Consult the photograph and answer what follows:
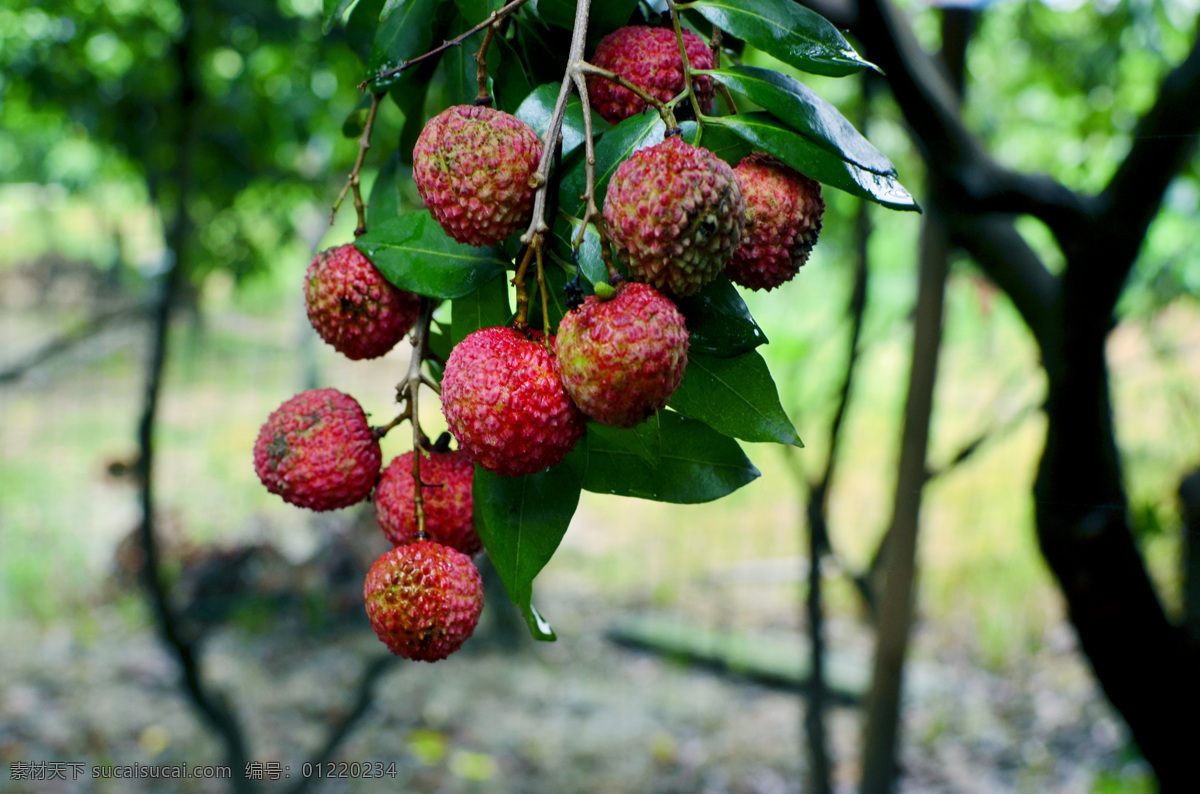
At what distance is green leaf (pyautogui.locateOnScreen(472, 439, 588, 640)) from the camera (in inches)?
18.6

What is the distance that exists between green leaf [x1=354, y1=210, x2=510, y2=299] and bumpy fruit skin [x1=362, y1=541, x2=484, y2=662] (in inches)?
5.8

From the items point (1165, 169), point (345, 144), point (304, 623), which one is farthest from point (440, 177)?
point (304, 623)

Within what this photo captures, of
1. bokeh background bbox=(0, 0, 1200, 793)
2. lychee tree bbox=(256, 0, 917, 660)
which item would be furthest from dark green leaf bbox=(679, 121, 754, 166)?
bokeh background bbox=(0, 0, 1200, 793)

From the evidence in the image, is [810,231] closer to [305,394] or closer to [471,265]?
[471,265]

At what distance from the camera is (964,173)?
107 cm

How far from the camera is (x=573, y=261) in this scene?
42 cm

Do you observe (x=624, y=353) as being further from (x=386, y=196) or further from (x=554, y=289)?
(x=386, y=196)

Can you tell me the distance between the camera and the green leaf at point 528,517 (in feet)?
1.55

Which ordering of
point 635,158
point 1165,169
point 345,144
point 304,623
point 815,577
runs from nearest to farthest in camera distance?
point 635,158 → point 1165,169 → point 815,577 → point 345,144 → point 304,623

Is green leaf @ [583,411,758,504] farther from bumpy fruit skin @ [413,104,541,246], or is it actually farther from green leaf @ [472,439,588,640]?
bumpy fruit skin @ [413,104,541,246]

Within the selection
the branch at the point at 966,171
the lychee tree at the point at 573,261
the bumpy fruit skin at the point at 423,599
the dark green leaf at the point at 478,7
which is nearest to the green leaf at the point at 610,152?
the lychee tree at the point at 573,261

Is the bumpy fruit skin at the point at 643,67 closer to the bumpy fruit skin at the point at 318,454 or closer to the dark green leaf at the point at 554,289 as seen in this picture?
the dark green leaf at the point at 554,289

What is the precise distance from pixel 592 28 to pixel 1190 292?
194cm

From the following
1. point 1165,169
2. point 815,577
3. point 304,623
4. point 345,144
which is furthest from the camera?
point 304,623
